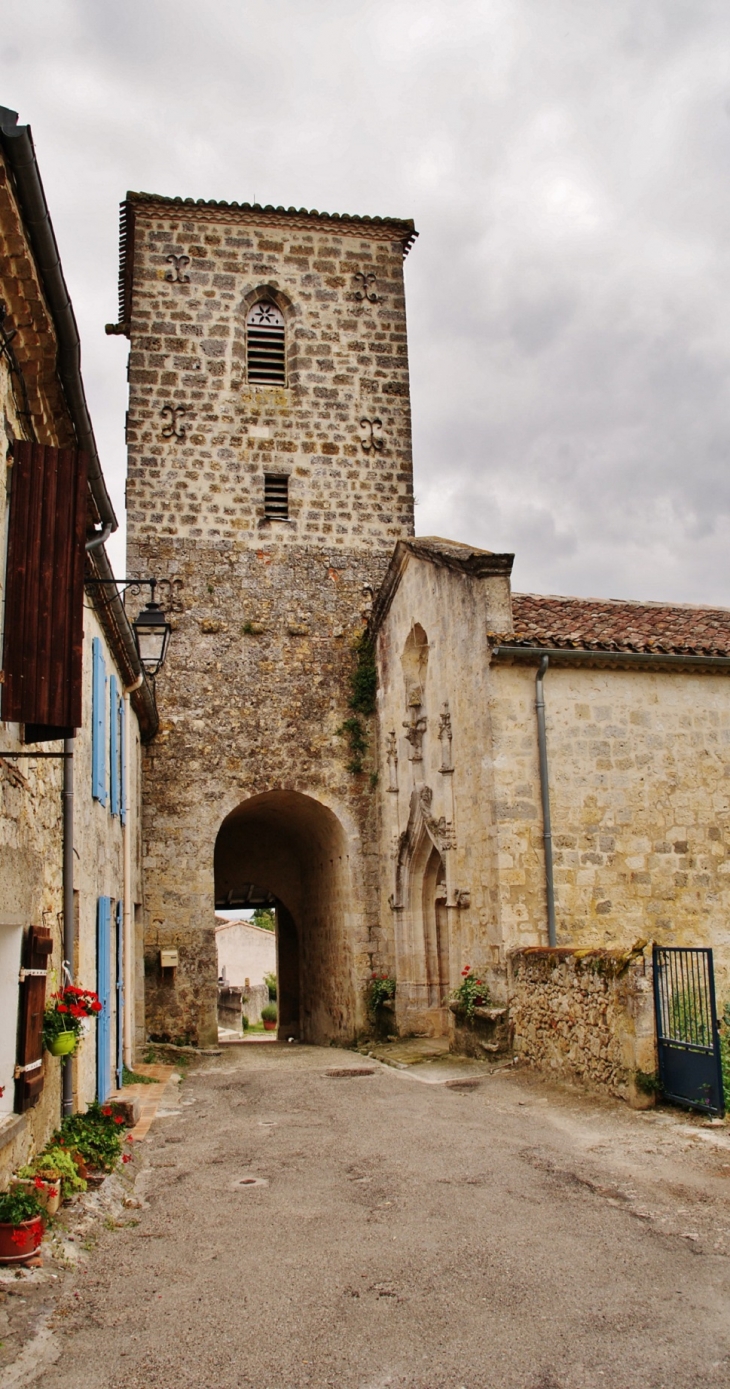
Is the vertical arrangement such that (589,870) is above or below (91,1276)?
above

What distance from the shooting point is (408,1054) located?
13742mm

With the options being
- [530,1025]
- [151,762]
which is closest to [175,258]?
[151,762]

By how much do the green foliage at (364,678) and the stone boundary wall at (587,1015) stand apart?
20.2ft

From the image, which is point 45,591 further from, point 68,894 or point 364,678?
point 364,678

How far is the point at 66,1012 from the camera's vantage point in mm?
6465

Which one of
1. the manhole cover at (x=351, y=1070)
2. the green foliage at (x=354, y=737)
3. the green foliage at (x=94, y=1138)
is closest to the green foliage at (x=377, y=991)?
the manhole cover at (x=351, y=1070)

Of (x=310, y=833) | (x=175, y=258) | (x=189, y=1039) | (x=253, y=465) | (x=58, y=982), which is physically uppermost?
(x=175, y=258)

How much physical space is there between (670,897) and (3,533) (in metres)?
9.20

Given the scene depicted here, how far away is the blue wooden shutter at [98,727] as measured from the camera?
369 inches

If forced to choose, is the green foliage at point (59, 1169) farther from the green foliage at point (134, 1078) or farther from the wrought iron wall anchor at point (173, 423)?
the wrought iron wall anchor at point (173, 423)

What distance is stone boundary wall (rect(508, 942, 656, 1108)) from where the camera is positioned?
8.82 metres

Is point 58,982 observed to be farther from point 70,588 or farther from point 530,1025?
point 530,1025

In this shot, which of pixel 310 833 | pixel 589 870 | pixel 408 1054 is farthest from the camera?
pixel 310 833

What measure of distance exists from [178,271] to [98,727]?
11.0 metres
